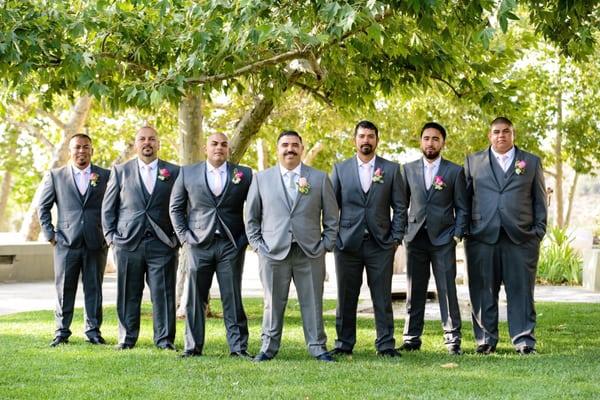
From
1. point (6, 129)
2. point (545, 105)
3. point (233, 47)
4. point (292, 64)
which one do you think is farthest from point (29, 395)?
point (6, 129)

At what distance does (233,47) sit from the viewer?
9523mm

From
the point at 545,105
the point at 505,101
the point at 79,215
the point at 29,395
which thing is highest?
the point at 545,105

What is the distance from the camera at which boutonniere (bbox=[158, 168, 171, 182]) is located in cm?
1018

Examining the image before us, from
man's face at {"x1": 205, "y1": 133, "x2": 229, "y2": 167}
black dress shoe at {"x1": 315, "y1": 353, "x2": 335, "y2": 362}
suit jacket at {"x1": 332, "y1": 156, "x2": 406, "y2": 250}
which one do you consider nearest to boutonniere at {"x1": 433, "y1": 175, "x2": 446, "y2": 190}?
suit jacket at {"x1": 332, "y1": 156, "x2": 406, "y2": 250}

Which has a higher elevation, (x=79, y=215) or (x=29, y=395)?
(x=79, y=215)

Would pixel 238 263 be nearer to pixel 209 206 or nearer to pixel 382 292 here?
pixel 209 206

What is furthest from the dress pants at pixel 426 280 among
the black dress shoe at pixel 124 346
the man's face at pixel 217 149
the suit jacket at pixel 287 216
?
the black dress shoe at pixel 124 346

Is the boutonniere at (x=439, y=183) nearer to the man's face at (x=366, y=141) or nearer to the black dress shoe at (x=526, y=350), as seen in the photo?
the man's face at (x=366, y=141)

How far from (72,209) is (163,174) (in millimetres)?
1264

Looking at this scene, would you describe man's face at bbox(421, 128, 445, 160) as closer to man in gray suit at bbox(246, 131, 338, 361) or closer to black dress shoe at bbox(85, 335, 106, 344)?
man in gray suit at bbox(246, 131, 338, 361)

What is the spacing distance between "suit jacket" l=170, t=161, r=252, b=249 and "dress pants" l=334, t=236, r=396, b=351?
104cm

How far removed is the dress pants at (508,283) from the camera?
979cm

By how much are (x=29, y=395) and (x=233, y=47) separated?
3836 millimetres

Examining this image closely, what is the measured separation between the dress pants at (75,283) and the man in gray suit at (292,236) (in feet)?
7.67
